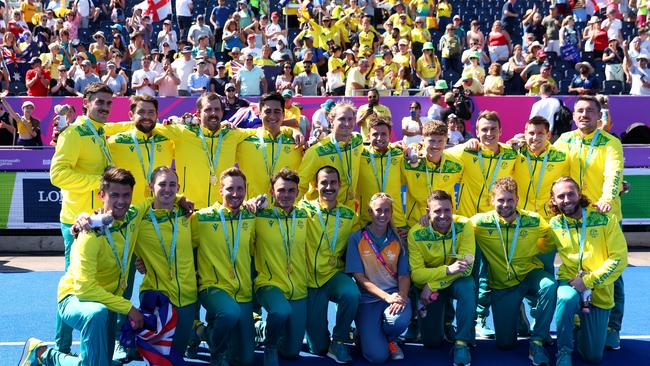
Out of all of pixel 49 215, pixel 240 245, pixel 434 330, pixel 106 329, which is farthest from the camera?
pixel 49 215

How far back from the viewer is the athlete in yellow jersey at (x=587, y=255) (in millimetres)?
7055

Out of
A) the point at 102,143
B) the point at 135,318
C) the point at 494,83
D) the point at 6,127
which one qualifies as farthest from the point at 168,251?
the point at 494,83

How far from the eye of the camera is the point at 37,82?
50.0ft

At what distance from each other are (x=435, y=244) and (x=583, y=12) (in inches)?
596

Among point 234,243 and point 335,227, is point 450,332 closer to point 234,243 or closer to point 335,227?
point 335,227

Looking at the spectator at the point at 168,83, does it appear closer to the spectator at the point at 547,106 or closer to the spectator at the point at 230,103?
the spectator at the point at 230,103

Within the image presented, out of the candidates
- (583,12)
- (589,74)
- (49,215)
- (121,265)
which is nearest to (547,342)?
(121,265)

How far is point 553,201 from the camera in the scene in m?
7.29

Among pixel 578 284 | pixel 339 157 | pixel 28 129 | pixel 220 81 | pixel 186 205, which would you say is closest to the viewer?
pixel 186 205

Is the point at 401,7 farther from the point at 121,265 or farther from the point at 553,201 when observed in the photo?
the point at 121,265

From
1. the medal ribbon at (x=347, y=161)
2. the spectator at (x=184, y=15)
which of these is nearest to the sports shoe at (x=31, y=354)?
the medal ribbon at (x=347, y=161)

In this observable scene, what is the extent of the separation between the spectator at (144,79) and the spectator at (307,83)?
257 centimetres

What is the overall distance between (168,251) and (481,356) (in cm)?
278

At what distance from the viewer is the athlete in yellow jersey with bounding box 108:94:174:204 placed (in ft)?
24.6
